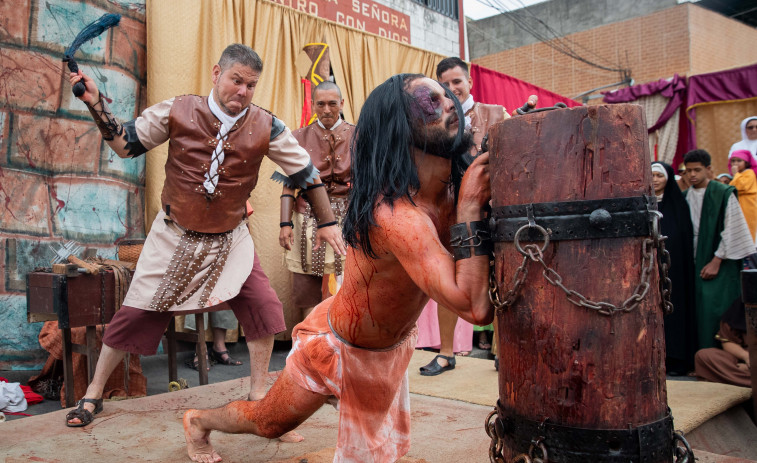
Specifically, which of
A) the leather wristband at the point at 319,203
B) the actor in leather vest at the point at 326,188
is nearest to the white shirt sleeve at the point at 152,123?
the leather wristband at the point at 319,203

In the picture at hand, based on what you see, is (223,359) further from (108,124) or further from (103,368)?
(108,124)

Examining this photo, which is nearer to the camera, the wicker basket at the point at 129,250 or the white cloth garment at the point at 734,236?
the wicker basket at the point at 129,250

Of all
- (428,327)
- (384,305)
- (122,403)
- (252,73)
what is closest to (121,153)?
(252,73)

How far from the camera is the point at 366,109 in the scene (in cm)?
191

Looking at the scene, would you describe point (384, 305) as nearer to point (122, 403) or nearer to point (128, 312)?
point (128, 312)

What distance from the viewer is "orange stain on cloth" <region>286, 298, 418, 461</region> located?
6.98 feet

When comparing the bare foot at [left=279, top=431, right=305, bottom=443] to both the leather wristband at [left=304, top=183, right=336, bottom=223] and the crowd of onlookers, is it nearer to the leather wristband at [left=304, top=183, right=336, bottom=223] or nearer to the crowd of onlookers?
the leather wristband at [left=304, top=183, right=336, bottom=223]

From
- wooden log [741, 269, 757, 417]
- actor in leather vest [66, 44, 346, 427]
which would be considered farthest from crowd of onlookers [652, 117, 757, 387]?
actor in leather vest [66, 44, 346, 427]

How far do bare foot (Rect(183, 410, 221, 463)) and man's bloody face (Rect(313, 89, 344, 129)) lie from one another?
2.85 metres

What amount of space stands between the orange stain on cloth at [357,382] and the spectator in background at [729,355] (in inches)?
152

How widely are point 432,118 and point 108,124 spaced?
215cm

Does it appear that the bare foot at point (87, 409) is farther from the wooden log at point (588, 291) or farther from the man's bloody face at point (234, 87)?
the wooden log at point (588, 291)

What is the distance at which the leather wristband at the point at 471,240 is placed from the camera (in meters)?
1.64

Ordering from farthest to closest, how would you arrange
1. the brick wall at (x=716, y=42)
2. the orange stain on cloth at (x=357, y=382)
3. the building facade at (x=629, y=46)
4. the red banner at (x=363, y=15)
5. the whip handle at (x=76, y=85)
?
the building facade at (x=629, y=46) < the brick wall at (x=716, y=42) < the red banner at (x=363, y=15) < the whip handle at (x=76, y=85) < the orange stain on cloth at (x=357, y=382)
